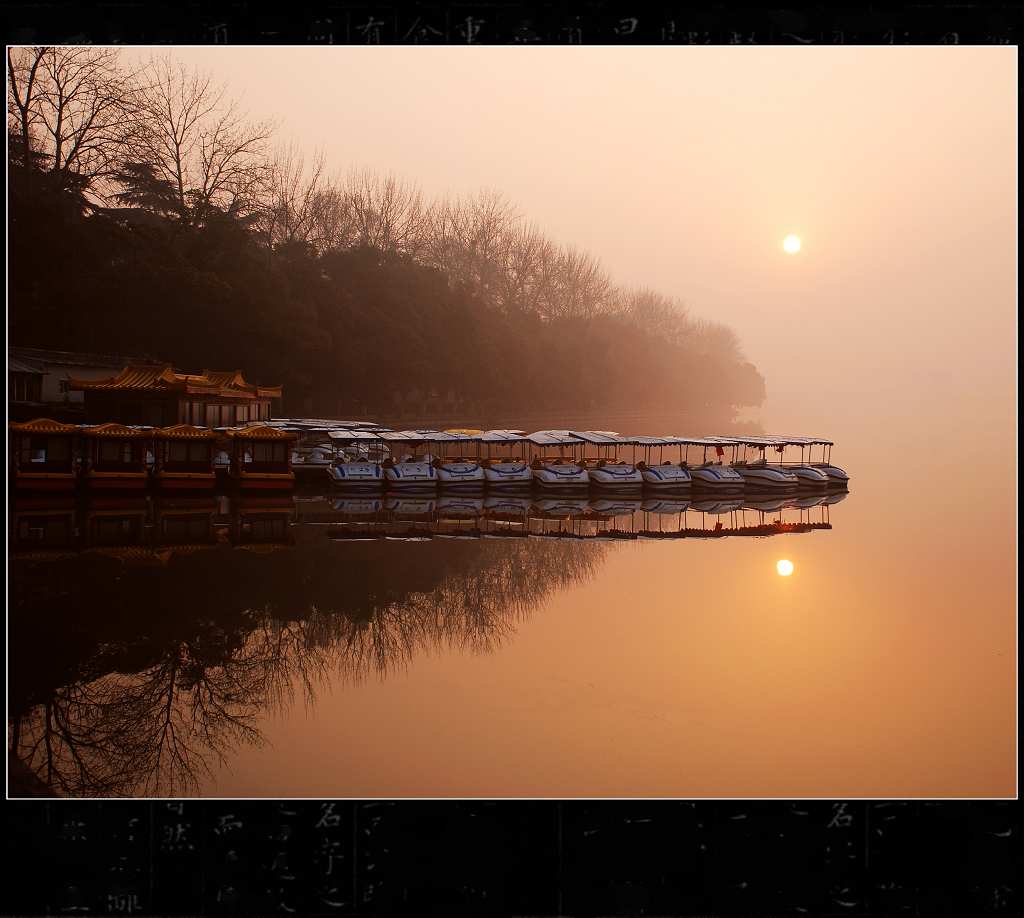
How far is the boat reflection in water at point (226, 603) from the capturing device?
9.59 meters

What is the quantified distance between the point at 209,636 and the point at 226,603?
168cm

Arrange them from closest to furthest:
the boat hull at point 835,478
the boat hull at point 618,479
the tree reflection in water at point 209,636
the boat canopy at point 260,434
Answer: the tree reflection in water at point 209,636, the boat canopy at point 260,434, the boat hull at point 618,479, the boat hull at point 835,478

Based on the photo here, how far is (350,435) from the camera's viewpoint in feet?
94.9

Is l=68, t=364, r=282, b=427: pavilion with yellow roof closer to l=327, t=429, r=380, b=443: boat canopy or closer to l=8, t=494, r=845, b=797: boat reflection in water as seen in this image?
l=327, t=429, r=380, b=443: boat canopy

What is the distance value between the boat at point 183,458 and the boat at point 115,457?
1.14 ft

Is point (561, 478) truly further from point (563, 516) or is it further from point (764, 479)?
point (764, 479)

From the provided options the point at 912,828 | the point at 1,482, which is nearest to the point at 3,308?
the point at 1,482

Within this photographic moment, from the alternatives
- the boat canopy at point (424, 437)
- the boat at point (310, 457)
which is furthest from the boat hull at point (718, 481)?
the boat at point (310, 457)

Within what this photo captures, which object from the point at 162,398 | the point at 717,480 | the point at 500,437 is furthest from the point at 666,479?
the point at 162,398

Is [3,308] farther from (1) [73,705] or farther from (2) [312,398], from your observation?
(2) [312,398]

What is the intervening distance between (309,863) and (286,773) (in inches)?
78.2

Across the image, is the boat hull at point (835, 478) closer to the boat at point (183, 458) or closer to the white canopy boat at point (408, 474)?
the white canopy boat at point (408, 474)

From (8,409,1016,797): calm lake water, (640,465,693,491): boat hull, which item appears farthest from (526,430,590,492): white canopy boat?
(8,409,1016,797): calm lake water
